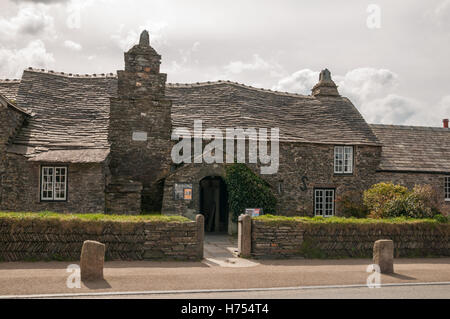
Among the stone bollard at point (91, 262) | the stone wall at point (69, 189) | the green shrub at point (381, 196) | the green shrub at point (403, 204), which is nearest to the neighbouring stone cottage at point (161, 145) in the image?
the stone wall at point (69, 189)

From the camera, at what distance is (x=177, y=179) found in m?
18.4

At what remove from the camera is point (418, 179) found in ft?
80.4

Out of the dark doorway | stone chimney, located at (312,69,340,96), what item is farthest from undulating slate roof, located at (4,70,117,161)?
stone chimney, located at (312,69,340,96)

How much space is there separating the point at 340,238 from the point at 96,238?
7763 mm

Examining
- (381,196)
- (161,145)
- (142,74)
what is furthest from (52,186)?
(381,196)

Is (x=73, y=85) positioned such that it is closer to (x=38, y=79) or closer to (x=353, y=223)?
(x=38, y=79)

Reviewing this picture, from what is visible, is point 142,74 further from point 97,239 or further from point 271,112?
point 97,239

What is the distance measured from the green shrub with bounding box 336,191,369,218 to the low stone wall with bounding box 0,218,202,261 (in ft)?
40.6

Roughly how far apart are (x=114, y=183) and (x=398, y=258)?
12.2 m

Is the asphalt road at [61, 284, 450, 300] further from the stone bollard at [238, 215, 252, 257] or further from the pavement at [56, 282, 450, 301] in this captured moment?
the stone bollard at [238, 215, 252, 257]

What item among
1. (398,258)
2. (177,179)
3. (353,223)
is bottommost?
(398,258)

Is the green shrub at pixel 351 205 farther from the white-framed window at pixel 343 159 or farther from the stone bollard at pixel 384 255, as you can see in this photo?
the stone bollard at pixel 384 255

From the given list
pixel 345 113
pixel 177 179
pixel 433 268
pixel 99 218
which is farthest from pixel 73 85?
pixel 433 268
